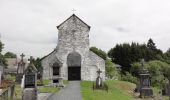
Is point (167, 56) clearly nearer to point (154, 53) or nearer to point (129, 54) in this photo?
point (154, 53)

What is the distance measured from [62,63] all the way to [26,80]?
3334cm

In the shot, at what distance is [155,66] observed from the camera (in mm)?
78250

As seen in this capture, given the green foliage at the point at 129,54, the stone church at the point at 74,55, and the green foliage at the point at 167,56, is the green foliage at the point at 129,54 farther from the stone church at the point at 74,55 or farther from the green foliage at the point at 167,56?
the stone church at the point at 74,55

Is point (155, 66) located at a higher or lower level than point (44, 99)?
higher

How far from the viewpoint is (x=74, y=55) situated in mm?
61688

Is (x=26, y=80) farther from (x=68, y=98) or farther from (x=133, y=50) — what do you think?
(x=133, y=50)

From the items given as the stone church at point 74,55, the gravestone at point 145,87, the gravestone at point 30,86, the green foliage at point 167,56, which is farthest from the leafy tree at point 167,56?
the gravestone at point 30,86

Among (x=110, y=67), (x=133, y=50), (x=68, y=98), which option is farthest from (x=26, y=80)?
(x=133, y=50)

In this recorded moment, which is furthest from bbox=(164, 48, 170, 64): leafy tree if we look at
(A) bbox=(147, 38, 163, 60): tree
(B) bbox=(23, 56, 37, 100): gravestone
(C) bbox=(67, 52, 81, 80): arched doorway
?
(B) bbox=(23, 56, 37, 100): gravestone

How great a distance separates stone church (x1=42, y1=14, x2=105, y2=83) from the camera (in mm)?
60406

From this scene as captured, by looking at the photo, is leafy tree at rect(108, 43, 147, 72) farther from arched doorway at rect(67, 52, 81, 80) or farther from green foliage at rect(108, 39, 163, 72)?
arched doorway at rect(67, 52, 81, 80)

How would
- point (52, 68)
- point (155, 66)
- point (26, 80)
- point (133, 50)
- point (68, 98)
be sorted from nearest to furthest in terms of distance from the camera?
point (26, 80), point (68, 98), point (52, 68), point (155, 66), point (133, 50)

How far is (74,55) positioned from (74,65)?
1.86 metres

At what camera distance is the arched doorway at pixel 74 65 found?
199ft
